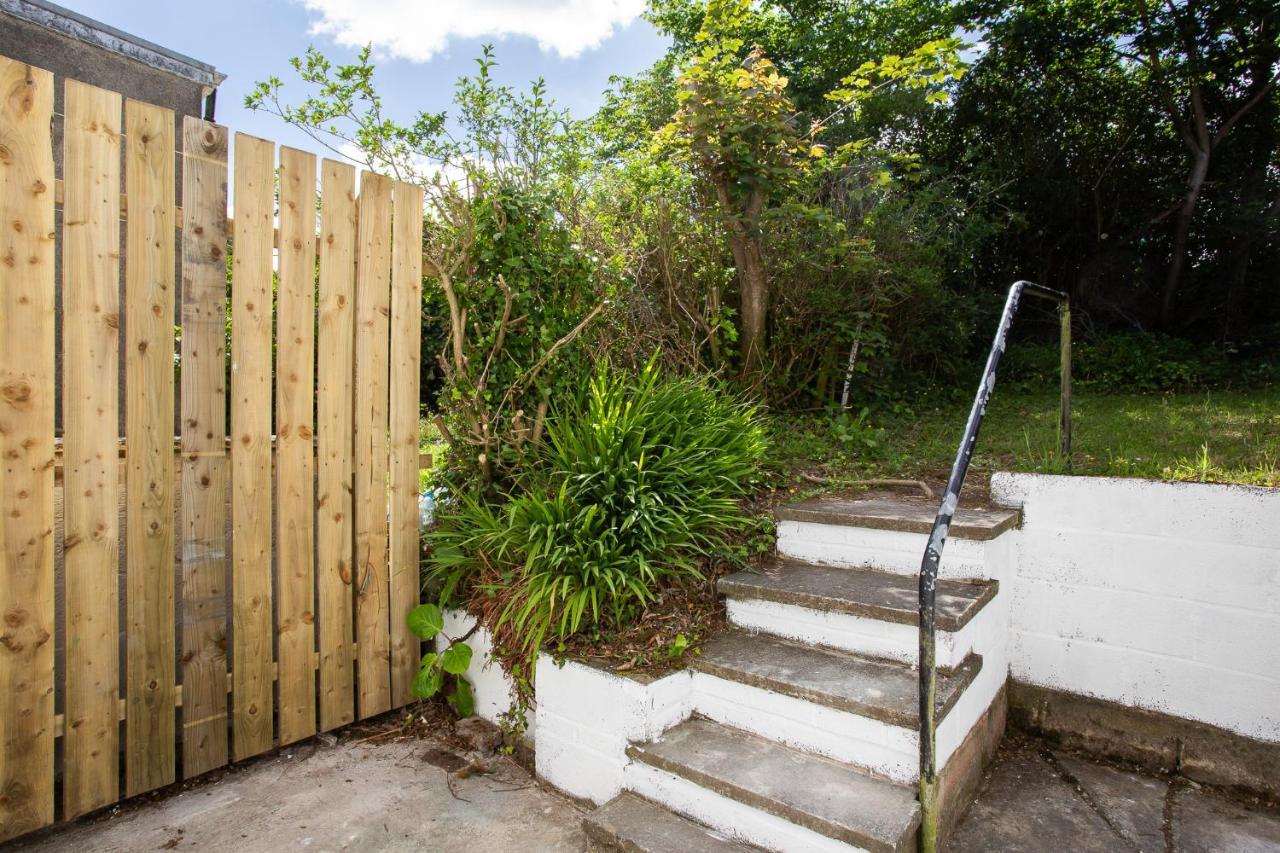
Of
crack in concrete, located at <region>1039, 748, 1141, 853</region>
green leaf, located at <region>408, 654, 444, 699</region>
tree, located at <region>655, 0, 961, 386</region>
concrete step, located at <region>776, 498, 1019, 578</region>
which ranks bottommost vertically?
crack in concrete, located at <region>1039, 748, 1141, 853</region>

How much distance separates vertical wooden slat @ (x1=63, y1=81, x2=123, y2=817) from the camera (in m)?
1.97

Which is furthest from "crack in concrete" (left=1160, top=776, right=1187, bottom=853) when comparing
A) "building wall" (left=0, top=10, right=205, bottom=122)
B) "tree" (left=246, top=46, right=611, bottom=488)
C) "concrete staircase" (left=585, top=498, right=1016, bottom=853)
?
"building wall" (left=0, top=10, right=205, bottom=122)

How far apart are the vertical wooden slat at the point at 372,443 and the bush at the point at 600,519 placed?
27cm

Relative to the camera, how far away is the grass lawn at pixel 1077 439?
2807mm

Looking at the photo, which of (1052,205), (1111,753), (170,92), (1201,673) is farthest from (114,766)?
(1052,205)

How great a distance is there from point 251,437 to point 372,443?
0.45m

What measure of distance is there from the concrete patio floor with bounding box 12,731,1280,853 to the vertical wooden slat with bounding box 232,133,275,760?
0.25 meters

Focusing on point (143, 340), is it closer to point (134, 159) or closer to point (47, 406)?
point (47, 406)

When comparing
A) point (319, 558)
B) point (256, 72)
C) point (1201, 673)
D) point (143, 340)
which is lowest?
point (1201, 673)

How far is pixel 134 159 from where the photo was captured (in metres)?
2.06

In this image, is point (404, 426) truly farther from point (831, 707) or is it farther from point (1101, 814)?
point (1101, 814)

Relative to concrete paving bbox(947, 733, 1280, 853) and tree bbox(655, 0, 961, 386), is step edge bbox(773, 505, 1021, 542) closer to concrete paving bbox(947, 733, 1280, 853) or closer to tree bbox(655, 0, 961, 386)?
concrete paving bbox(947, 733, 1280, 853)

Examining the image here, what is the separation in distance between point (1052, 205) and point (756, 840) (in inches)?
322

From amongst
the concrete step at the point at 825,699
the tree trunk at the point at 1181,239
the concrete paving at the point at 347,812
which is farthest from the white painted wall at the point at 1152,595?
the tree trunk at the point at 1181,239
